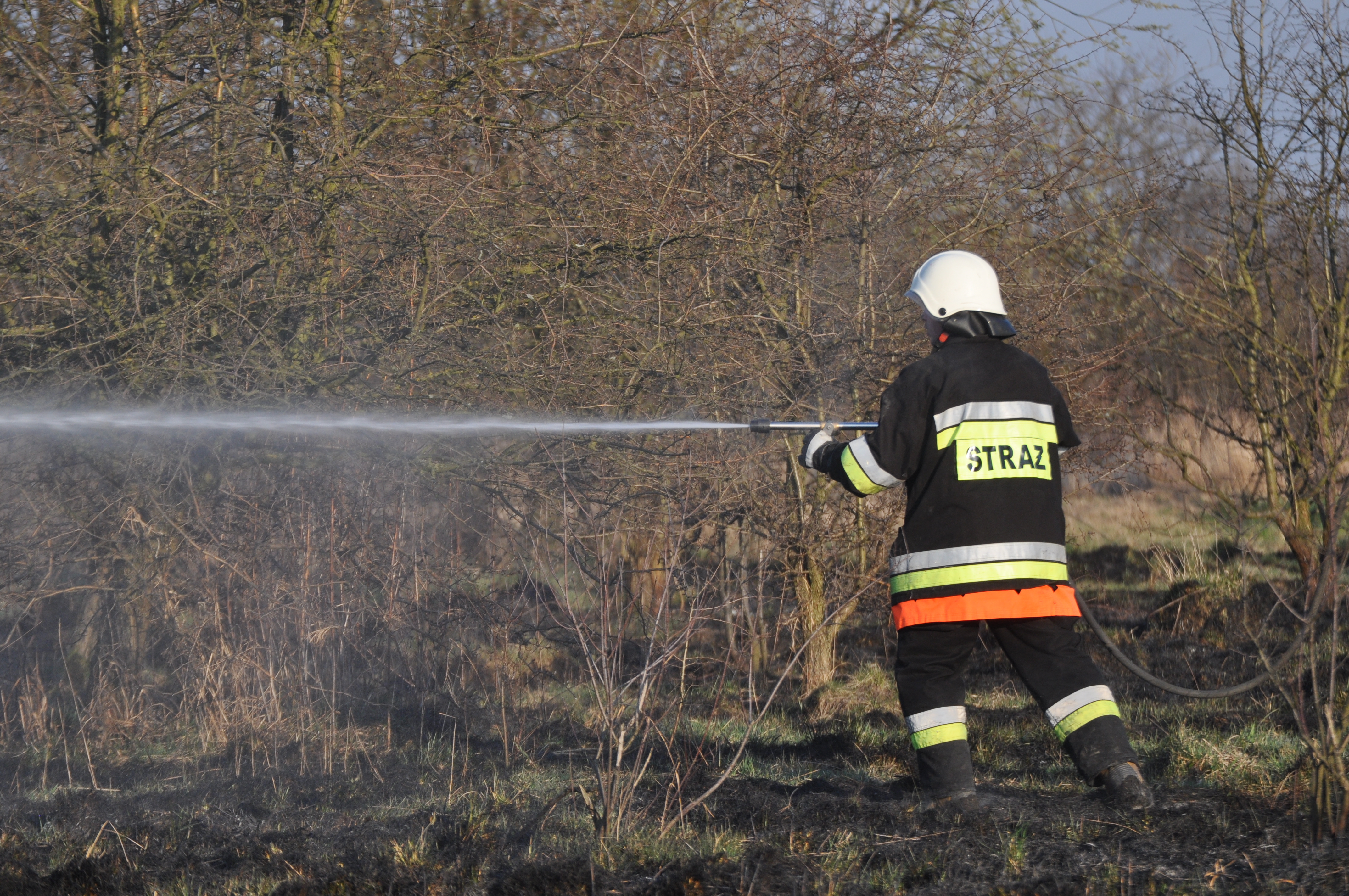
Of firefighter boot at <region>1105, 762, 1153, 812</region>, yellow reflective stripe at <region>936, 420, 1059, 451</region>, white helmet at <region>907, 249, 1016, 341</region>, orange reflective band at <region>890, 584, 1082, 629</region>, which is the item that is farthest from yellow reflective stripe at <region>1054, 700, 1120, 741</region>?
white helmet at <region>907, 249, 1016, 341</region>

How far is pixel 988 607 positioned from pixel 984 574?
3.9 inches

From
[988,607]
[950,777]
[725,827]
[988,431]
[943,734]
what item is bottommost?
[725,827]

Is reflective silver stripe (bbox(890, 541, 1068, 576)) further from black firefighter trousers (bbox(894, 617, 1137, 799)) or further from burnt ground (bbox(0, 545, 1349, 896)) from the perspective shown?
burnt ground (bbox(0, 545, 1349, 896))

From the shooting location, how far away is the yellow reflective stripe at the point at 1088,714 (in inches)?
131

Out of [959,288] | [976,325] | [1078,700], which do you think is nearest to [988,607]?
[1078,700]

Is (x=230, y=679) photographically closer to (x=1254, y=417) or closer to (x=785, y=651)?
(x=785, y=651)

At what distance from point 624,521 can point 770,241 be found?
5.62 ft

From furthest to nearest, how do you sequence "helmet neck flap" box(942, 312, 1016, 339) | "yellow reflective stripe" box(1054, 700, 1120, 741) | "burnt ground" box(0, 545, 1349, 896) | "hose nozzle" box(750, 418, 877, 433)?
"hose nozzle" box(750, 418, 877, 433) < "helmet neck flap" box(942, 312, 1016, 339) < "yellow reflective stripe" box(1054, 700, 1120, 741) < "burnt ground" box(0, 545, 1349, 896)

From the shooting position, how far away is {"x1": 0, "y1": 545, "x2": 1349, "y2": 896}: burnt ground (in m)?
2.81

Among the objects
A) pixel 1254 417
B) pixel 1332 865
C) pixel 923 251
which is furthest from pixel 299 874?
pixel 1254 417

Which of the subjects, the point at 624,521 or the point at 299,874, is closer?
the point at 299,874

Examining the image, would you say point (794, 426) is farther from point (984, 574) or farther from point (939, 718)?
point (939, 718)

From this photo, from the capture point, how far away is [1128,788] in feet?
10.6

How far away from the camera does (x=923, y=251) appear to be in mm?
6223
